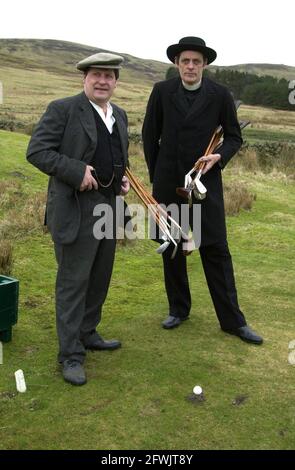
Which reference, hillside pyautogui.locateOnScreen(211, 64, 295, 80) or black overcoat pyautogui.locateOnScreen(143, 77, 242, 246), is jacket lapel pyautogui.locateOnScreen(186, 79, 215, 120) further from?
hillside pyautogui.locateOnScreen(211, 64, 295, 80)

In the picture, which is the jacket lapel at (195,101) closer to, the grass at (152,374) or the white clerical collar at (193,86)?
the white clerical collar at (193,86)

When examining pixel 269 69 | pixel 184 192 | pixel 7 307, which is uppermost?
pixel 269 69

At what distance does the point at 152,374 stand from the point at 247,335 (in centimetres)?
102

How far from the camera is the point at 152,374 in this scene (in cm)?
411

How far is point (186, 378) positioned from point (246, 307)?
172 cm

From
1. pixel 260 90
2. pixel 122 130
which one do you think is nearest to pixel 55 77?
pixel 260 90

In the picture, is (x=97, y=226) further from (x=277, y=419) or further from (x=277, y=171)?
(x=277, y=171)

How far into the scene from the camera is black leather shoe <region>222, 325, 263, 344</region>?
15.4 feet

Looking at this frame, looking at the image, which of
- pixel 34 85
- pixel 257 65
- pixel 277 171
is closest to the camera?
pixel 277 171

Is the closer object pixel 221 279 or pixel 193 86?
pixel 193 86

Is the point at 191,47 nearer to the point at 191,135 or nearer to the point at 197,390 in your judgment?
the point at 191,135

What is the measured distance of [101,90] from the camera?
394 centimetres

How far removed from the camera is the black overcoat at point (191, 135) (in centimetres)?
457

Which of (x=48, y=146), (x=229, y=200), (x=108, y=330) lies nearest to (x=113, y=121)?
(x=48, y=146)
